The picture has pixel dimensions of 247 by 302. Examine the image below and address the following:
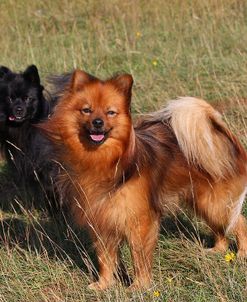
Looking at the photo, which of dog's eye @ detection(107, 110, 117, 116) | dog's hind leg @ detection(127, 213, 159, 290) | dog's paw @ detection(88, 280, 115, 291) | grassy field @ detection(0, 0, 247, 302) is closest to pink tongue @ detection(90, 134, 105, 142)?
dog's eye @ detection(107, 110, 117, 116)

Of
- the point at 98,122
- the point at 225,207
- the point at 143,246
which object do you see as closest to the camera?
the point at 98,122

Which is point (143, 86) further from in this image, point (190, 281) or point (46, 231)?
point (190, 281)

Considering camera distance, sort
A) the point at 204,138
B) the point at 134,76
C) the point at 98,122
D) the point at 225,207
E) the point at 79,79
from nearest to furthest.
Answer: the point at 98,122, the point at 79,79, the point at 204,138, the point at 225,207, the point at 134,76

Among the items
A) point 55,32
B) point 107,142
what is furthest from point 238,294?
point 55,32

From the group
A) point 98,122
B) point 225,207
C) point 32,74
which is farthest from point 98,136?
point 32,74

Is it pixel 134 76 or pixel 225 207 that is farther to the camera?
pixel 134 76

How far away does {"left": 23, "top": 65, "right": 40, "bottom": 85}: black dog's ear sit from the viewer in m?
5.25

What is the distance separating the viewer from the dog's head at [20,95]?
204 inches

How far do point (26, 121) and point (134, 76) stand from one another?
2912 mm

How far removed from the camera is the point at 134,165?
12.4ft

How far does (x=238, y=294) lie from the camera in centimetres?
347

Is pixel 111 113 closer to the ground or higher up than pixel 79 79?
closer to the ground

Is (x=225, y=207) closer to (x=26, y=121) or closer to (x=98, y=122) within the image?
(x=98, y=122)

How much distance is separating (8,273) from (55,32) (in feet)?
21.8
